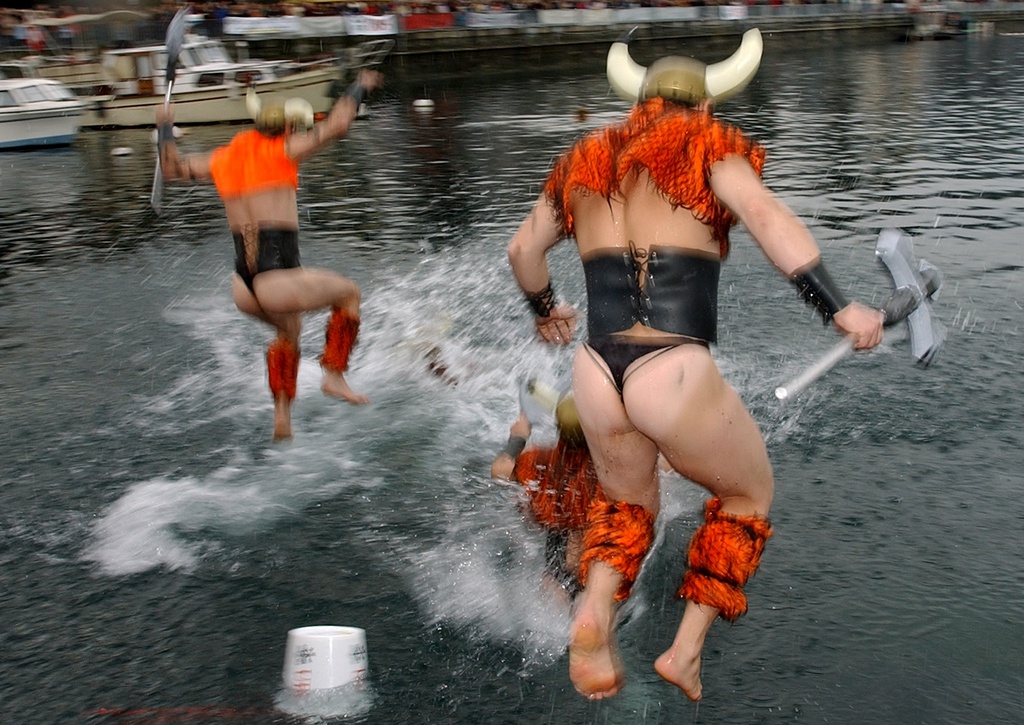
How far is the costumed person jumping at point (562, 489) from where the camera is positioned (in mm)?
4516

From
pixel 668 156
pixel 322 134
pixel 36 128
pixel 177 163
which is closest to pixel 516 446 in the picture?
pixel 668 156

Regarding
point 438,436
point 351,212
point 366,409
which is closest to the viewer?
point 438,436

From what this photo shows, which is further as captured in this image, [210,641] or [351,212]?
[351,212]

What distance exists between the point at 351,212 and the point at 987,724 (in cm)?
1125

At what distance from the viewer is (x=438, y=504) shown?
560 cm

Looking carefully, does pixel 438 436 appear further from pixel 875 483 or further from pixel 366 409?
pixel 875 483

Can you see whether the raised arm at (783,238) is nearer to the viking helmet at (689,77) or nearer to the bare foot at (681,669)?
the viking helmet at (689,77)

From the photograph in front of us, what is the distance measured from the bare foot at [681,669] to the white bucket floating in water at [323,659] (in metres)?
1.00

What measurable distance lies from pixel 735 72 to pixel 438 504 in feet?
8.54

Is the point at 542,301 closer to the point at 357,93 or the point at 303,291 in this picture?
the point at 303,291

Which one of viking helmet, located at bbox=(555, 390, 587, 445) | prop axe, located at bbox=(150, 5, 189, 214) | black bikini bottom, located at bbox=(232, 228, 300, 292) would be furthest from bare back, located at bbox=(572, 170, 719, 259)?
prop axe, located at bbox=(150, 5, 189, 214)

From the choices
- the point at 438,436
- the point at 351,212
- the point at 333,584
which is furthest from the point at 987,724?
the point at 351,212

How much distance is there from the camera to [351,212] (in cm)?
1405

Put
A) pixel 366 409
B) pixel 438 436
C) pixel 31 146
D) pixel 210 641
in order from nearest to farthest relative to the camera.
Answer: pixel 210 641 → pixel 438 436 → pixel 366 409 → pixel 31 146
